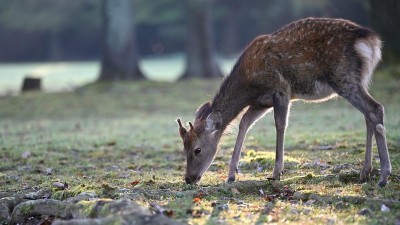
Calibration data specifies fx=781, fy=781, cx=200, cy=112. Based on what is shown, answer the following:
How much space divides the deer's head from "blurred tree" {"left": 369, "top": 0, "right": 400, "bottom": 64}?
43.9ft

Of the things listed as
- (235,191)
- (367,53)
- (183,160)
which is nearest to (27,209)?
(235,191)

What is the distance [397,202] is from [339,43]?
2186 mm

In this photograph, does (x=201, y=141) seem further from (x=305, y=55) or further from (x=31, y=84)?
(x=31, y=84)

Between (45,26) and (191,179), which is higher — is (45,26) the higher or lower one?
the lower one

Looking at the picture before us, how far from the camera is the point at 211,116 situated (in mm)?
9188

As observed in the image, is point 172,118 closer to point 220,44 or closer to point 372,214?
point 372,214

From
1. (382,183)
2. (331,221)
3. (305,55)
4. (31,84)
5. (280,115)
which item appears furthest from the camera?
(31,84)

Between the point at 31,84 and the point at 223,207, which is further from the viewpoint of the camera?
the point at 31,84

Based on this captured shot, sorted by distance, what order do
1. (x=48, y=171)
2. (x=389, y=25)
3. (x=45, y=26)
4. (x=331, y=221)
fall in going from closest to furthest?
(x=331, y=221) → (x=48, y=171) → (x=389, y=25) → (x=45, y=26)

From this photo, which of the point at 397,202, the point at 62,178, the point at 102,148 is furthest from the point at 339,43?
the point at 102,148

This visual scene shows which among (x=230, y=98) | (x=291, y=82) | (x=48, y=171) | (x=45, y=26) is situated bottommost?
(x=45, y=26)

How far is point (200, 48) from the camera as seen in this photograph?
27.2 m

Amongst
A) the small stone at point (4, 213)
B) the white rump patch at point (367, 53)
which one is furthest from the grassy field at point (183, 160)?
the white rump patch at point (367, 53)

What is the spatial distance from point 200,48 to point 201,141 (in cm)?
1826
